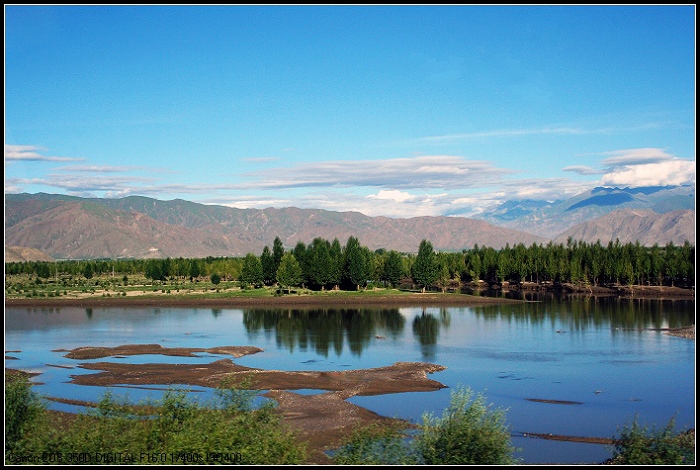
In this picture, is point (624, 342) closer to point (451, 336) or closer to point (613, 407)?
point (451, 336)

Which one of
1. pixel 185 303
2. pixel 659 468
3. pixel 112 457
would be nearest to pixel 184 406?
pixel 112 457

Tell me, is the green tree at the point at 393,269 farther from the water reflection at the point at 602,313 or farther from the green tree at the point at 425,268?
the water reflection at the point at 602,313

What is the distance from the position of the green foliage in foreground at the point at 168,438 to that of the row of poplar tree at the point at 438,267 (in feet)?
272

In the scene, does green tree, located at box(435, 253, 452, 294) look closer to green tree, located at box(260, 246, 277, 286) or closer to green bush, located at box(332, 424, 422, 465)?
green tree, located at box(260, 246, 277, 286)

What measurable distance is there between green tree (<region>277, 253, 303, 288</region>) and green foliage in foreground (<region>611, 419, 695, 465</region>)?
84.9 metres

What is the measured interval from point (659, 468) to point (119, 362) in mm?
38775

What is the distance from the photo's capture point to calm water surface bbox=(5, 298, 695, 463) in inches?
1405

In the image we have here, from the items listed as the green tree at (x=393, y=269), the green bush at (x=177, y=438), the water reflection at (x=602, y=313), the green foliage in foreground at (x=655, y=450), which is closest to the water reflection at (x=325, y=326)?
the water reflection at (x=602, y=313)

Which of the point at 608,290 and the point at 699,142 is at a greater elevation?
the point at 699,142

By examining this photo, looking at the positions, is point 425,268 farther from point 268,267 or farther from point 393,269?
point 268,267

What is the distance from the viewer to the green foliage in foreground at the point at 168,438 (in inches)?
804

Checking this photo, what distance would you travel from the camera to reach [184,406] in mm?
24562

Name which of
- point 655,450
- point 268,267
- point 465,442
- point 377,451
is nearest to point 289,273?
point 268,267

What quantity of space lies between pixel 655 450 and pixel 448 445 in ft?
22.9
